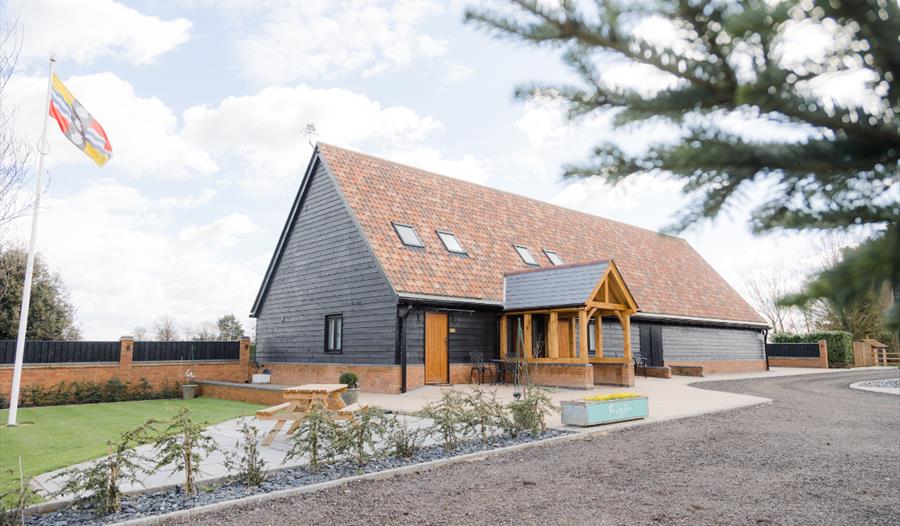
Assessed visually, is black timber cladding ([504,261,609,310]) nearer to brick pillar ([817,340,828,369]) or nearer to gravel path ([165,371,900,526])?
gravel path ([165,371,900,526])

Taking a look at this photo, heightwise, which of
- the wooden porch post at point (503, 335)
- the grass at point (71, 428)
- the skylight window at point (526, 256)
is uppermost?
the skylight window at point (526, 256)

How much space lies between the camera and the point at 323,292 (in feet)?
69.8

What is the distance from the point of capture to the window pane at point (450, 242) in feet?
68.2

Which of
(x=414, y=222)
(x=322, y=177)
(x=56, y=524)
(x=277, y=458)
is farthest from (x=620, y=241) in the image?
(x=56, y=524)

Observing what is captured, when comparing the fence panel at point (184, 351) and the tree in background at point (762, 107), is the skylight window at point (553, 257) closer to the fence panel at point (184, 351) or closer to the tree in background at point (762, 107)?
the fence panel at point (184, 351)

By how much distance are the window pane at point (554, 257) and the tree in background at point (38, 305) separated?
19.7 meters

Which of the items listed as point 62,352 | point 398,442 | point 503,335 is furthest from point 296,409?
point 62,352

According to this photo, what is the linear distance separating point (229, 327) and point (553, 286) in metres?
30.8

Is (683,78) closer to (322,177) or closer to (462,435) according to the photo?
(462,435)

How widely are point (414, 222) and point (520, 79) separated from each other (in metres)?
19.3

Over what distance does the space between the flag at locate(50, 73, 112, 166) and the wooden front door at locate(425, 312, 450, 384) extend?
9901 millimetres

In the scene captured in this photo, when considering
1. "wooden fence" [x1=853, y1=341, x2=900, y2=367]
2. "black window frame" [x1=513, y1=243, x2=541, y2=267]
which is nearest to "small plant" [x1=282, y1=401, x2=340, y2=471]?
"black window frame" [x1=513, y1=243, x2=541, y2=267]

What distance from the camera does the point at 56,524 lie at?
18.9 ft

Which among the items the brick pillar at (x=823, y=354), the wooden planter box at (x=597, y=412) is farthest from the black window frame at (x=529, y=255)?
the brick pillar at (x=823, y=354)
